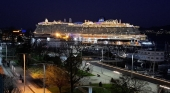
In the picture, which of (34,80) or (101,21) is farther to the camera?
(101,21)

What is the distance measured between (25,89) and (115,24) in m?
64.8

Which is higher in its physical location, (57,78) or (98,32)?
(98,32)

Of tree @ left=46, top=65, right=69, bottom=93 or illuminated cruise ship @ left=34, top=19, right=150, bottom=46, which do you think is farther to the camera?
illuminated cruise ship @ left=34, top=19, right=150, bottom=46

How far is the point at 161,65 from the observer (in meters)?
36.5

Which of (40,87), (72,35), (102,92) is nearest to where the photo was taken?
(102,92)

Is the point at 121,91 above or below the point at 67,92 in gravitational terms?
above

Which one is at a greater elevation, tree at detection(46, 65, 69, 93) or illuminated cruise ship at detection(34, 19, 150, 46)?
illuminated cruise ship at detection(34, 19, 150, 46)

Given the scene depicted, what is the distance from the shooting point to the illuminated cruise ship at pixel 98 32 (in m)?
71.8

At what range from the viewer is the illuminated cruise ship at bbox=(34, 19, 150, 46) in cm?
7179

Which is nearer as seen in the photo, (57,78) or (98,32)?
(57,78)

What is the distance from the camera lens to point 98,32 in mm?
77625

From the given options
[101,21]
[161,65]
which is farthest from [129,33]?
[161,65]

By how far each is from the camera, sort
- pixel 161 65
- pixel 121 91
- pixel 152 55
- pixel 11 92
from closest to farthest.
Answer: pixel 121 91 < pixel 11 92 < pixel 161 65 < pixel 152 55

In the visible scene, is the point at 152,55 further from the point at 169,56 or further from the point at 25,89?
the point at 25,89
